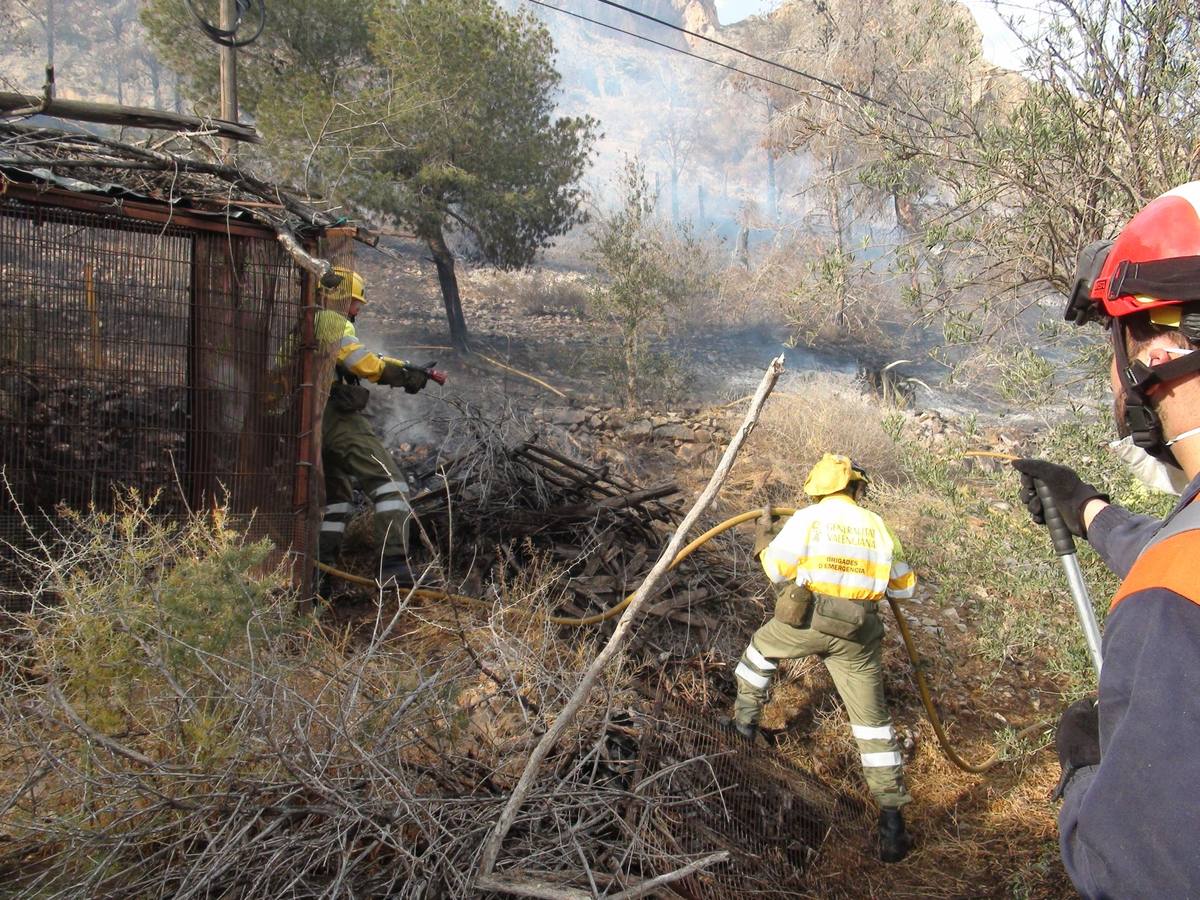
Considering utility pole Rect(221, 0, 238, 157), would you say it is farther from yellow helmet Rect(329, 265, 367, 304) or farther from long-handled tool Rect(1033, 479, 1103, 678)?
long-handled tool Rect(1033, 479, 1103, 678)

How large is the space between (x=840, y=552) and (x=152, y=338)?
3914 mm

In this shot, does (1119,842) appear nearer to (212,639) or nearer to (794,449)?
(212,639)

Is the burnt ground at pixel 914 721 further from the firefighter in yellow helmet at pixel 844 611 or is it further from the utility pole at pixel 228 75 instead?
the utility pole at pixel 228 75

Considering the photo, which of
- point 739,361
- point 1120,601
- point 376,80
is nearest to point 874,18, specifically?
point 739,361

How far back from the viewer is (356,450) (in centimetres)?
548

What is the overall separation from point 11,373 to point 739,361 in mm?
14364

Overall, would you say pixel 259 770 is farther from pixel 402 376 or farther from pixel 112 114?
pixel 112 114

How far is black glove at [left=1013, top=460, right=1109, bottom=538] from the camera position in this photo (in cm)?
271

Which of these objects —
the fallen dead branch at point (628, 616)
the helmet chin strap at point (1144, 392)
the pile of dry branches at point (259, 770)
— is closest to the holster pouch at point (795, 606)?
the pile of dry branches at point (259, 770)

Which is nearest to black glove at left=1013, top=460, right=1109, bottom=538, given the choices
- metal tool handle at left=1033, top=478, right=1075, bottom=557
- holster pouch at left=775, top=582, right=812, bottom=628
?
metal tool handle at left=1033, top=478, right=1075, bottom=557

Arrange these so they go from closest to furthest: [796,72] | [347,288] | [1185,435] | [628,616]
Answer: [1185,435] < [628,616] < [347,288] < [796,72]

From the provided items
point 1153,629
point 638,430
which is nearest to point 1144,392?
point 1153,629

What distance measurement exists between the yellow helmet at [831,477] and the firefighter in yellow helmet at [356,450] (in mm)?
2734

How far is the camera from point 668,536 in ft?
20.0
